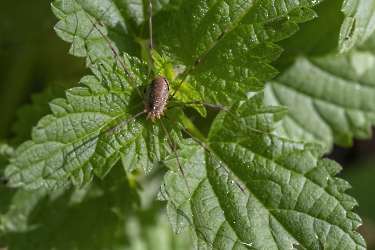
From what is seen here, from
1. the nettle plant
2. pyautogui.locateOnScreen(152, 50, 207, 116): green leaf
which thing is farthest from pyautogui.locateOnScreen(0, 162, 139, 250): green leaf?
pyautogui.locateOnScreen(152, 50, 207, 116): green leaf

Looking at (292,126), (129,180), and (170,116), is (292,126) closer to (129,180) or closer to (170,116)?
(170,116)

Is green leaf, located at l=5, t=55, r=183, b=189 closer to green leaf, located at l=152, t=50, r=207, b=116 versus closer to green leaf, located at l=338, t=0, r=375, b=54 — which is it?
green leaf, located at l=152, t=50, r=207, b=116

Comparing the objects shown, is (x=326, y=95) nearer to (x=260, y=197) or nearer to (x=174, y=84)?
(x=260, y=197)

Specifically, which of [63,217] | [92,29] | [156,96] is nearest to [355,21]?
[156,96]

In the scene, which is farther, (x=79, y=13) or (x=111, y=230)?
(x=111, y=230)

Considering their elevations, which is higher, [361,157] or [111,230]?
[111,230]

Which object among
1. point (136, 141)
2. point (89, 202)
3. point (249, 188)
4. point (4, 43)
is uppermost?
point (4, 43)

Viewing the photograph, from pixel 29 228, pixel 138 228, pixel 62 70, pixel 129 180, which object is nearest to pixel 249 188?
pixel 129 180
